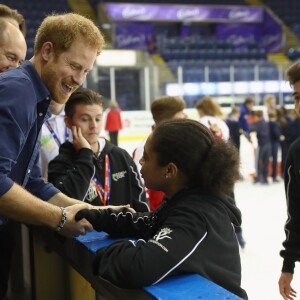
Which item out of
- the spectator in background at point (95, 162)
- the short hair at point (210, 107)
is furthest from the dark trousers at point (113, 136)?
the spectator in background at point (95, 162)

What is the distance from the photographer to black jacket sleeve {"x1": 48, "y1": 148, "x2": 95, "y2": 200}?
6.20ft

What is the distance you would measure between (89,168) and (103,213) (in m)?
0.57

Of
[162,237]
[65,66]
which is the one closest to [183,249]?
[162,237]

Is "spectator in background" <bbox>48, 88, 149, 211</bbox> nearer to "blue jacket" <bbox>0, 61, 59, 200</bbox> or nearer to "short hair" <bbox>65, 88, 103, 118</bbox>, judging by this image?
"short hair" <bbox>65, 88, 103, 118</bbox>

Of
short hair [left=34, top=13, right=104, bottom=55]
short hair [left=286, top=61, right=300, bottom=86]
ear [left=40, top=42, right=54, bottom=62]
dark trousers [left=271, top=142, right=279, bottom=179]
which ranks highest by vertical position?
short hair [left=34, top=13, right=104, bottom=55]

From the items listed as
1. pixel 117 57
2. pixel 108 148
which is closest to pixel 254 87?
pixel 117 57

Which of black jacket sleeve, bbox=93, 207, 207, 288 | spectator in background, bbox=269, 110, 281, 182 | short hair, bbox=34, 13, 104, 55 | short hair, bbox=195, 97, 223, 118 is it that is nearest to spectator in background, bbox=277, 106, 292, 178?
spectator in background, bbox=269, 110, 281, 182

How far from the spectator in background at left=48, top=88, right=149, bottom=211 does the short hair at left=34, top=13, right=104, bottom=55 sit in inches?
A: 23.4

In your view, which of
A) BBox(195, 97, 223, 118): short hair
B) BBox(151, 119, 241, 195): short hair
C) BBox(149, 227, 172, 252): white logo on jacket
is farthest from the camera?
BBox(195, 97, 223, 118): short hair

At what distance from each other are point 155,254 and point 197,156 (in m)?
0.29

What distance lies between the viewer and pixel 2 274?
1.79 metres

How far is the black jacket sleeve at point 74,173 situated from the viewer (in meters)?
1.89

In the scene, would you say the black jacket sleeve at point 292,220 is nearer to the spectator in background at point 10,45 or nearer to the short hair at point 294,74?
the short hair at point 294,74

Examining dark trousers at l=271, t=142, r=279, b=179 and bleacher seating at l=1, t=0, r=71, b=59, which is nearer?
dark trousers at l=271, t=142, r=279, b=179
